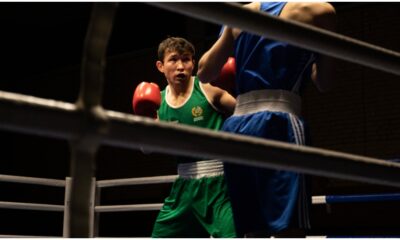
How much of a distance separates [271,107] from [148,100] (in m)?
1.01

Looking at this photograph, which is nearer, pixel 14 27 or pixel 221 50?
pixel 221 50

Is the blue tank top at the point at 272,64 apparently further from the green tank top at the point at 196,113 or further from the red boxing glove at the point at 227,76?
the green tank top at the point at 196,113

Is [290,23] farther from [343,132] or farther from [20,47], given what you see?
[20,47]

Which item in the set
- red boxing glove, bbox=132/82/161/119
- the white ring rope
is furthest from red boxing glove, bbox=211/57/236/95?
the white ring rope

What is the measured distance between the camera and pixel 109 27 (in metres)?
0.65

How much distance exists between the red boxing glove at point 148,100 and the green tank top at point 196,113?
0.30ft

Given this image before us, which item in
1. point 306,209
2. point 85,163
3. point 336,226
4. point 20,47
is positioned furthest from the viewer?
point 20,47

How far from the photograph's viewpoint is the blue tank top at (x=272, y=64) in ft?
5.30

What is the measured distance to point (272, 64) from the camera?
5.32ft

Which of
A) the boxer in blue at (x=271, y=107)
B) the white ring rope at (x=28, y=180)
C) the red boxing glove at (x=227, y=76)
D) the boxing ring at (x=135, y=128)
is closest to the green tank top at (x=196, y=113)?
the red boxing glove at (x=227, y=76)

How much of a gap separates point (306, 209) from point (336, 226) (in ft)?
Result: 18.7

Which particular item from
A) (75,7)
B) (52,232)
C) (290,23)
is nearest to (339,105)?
(75,7)

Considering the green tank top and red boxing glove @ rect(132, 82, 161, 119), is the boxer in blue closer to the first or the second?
the green tank top

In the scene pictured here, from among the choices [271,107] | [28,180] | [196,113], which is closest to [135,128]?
[271,107]
